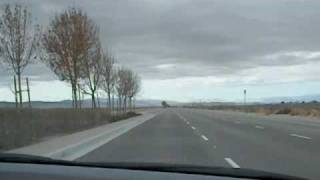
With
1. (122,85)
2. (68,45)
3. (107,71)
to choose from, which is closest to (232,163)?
(68,45)

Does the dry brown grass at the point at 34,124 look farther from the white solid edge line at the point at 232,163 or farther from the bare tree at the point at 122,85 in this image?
the bare tree at the point at 122,85

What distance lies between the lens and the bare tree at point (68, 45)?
41.2 metres

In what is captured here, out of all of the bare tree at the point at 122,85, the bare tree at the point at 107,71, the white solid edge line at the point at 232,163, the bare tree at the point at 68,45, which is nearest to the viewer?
the white solid edge line at the point at 232,163

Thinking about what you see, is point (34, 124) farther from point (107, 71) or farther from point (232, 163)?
point (107, 71)

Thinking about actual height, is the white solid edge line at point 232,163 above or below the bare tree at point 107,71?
below

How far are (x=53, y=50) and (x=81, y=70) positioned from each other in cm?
266

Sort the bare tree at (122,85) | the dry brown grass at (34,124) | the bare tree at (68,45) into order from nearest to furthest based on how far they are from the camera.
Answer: the dry brown grass at (34,124), the bare tree at (68,45), the bare tree at (122,85)

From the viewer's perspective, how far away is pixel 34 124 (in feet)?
90.9

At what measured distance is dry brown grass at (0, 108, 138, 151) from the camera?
22587mm

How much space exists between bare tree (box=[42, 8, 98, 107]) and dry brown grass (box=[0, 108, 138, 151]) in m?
3.14

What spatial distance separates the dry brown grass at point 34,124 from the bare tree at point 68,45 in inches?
Result: 124

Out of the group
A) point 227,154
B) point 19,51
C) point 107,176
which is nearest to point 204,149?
point 227,154

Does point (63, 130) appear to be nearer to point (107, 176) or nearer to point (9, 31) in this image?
point (9, 31)

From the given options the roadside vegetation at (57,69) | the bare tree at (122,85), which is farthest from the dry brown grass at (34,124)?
the bare tree at (122,85)
